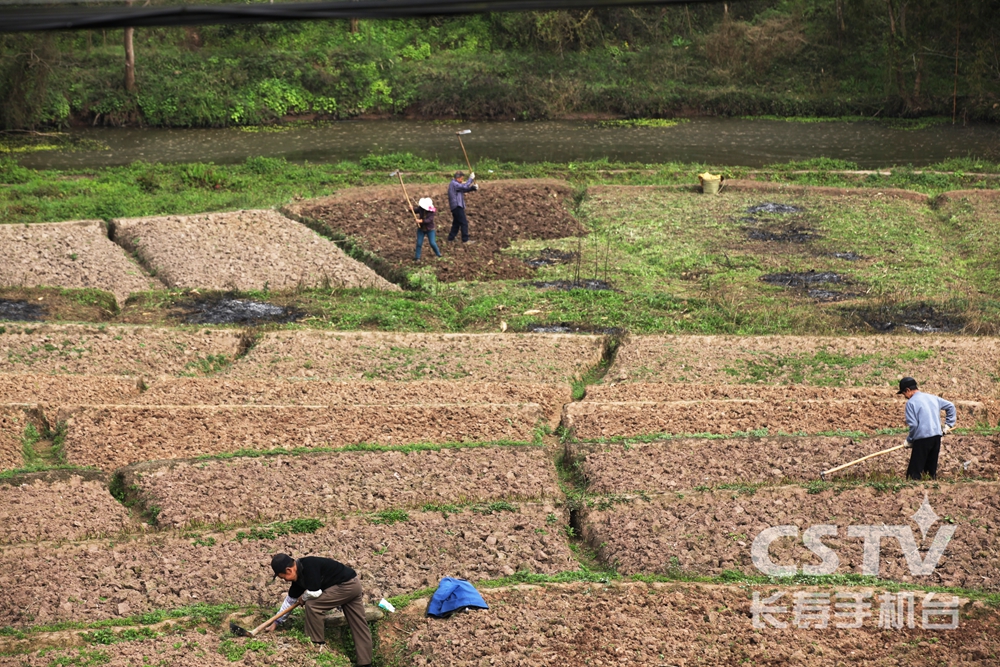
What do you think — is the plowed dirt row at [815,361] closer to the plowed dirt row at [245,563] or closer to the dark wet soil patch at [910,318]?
the dark wet soil patch at [910,318]

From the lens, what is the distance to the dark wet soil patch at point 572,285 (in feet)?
74.6

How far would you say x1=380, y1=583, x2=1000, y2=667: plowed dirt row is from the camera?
1020 cm

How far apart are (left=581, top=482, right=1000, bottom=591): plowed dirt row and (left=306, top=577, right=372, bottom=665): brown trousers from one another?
294 cm

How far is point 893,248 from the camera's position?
25.3 meters

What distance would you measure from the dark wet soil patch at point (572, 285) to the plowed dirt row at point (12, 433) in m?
10.1

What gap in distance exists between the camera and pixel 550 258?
24969 mm

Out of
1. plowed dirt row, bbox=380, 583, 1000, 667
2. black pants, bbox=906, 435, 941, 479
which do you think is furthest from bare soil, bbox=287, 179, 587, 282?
plowed dirt row, bbox=380, 583, 1000, 667

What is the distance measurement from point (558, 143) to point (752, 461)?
87.1 feet

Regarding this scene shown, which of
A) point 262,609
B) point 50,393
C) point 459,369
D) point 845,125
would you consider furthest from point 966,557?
point 845,125

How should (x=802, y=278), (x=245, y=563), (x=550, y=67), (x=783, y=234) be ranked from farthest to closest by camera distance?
(x=550, y=67) < (x=783, y=234) < (x=802, y=278) < (x=245, y=563)

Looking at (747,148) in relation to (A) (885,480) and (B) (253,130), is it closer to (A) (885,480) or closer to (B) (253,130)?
(B) (253,130)

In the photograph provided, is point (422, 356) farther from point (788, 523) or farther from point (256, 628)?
point (256, 628)

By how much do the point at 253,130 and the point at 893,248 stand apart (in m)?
25.1

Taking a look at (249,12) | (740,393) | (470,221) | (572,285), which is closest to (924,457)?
(740,393)
